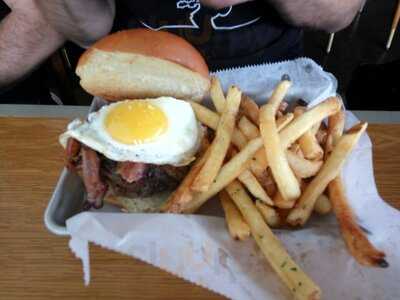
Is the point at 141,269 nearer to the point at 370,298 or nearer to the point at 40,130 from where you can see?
the point at 370,298

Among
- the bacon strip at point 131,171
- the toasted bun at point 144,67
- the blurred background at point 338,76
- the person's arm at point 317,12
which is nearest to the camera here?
the bacon strip at point 131,171

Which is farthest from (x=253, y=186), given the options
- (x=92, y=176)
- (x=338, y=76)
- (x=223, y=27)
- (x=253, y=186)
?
(x=338, y=76)

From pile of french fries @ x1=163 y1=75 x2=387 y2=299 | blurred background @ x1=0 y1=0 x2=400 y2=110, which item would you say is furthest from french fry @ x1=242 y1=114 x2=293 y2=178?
blurred background @ x1=0 y1=0 x2=400 y2=110

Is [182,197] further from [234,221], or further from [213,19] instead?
[213,19]

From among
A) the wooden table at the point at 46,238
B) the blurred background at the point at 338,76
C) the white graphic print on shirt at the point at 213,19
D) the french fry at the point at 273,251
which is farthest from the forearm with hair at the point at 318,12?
the french fry at the point at 273,251

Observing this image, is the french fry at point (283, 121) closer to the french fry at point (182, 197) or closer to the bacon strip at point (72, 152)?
the french fry at point (182, 197)
